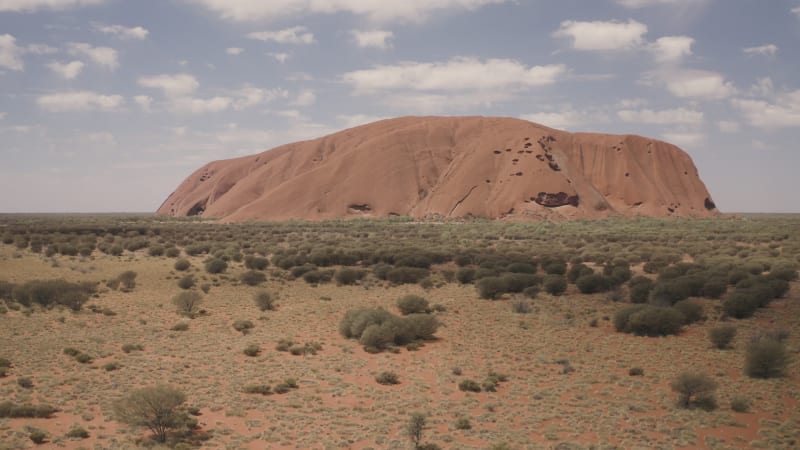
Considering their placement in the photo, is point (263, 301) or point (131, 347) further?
point (263, 301)

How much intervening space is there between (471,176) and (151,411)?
100581mm

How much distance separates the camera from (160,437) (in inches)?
498

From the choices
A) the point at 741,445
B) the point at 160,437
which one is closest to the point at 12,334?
the point at 160,437

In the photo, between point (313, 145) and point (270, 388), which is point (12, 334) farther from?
point (313, 145)

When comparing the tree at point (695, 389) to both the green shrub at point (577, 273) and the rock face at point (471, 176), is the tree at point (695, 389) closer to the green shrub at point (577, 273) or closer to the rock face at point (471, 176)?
the green shrub at point (577, 273)

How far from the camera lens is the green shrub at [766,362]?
55.5ft

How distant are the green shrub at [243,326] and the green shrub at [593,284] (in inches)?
659

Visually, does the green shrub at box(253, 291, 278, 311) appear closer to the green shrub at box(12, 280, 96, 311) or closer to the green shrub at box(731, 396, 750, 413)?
the green shrub at box(12, 280, 96, 311)

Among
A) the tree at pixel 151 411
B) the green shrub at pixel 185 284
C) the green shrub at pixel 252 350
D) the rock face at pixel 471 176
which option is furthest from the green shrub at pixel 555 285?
the rock face at pixel 471 176

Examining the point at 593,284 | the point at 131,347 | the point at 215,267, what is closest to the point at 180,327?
the point at 131,347

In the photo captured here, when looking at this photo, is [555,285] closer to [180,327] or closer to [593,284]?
[593,284]

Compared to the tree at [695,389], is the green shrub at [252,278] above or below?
above

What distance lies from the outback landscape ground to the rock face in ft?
226

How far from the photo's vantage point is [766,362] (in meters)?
16.9
